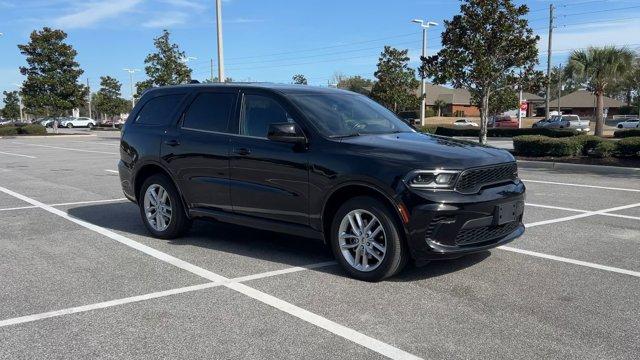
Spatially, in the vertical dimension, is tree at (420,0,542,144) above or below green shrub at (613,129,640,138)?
above

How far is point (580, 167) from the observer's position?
15.2 meters

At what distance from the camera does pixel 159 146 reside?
6703mm

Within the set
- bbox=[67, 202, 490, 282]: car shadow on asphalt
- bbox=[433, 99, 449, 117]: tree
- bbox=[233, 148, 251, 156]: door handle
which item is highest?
bbox=[433, 99, 449, 117]: tree

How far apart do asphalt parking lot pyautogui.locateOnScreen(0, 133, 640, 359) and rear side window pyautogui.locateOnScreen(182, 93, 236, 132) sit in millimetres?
1347

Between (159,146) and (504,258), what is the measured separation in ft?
13.2

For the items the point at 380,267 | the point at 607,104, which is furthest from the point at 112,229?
the point at 607,104

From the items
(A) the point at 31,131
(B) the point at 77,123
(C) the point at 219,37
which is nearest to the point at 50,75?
(A) the point at 31,131

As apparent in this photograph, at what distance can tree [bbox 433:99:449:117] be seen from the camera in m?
86.6

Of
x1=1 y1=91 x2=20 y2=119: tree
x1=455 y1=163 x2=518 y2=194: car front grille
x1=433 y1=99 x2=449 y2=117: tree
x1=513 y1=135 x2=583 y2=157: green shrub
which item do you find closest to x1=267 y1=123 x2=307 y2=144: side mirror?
x1=455 y1=163 x2=518 y2=194: car front grille

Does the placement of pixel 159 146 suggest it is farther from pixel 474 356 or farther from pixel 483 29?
pixel 483 29

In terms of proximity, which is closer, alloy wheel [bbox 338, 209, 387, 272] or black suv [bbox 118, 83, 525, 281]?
black suv [bbox 118, 83, 525, 281]

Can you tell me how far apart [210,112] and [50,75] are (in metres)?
41.4

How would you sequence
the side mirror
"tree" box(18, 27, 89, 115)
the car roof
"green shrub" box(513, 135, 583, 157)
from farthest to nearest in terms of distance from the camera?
"tree" box(18, 27, 89, 115)
"green shrub" box(513, 135, 583, 157)
the car roof
the side mirror

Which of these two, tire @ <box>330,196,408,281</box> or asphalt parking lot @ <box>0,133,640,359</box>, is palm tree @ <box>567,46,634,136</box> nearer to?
asphalt parking lot @ <box>0,133,640,359</box>
